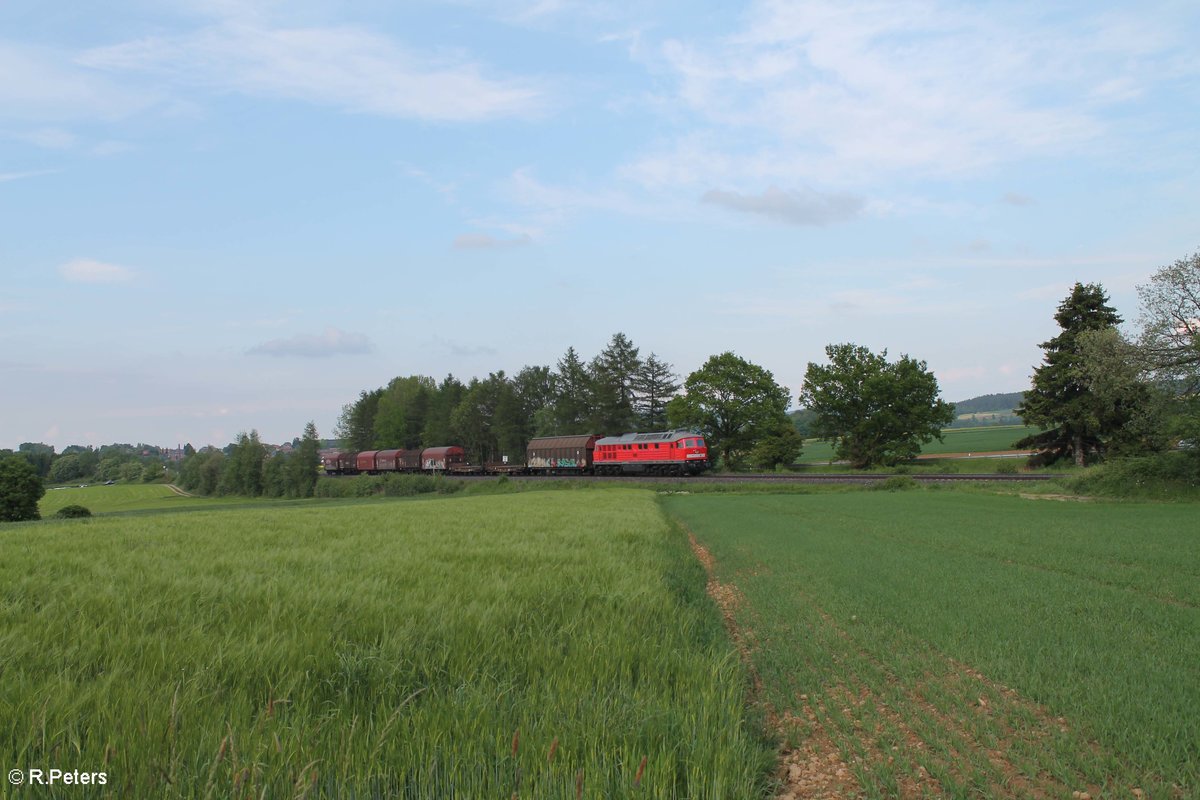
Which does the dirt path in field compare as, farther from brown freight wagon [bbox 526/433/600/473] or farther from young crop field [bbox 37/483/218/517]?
young crop field [bbox 37/483/218/517]

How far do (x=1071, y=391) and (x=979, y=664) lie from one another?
52.1 m

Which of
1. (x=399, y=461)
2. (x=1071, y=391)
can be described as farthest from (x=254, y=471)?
(x=1071, y=391)

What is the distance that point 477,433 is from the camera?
4286 inches

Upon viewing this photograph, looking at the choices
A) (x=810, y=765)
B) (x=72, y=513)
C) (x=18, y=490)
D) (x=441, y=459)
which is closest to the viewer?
(x=810, y=765)

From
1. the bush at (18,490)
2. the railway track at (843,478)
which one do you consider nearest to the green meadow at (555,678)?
the railway track at (843,478)

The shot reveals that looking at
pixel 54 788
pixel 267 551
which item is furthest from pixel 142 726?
pixel 267 551

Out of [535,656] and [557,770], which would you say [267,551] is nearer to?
[535,656]

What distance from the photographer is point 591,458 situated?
6631cm

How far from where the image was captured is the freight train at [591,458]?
58.9 meters

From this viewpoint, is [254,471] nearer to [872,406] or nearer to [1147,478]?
[872,406]

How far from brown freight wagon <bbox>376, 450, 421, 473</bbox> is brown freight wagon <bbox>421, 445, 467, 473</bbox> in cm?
171

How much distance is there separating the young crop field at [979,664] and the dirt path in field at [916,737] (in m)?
0.02

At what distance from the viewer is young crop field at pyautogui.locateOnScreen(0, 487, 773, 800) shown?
11.2 feet

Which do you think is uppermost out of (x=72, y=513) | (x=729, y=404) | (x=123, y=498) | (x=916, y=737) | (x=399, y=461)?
(x=729, y=404)
